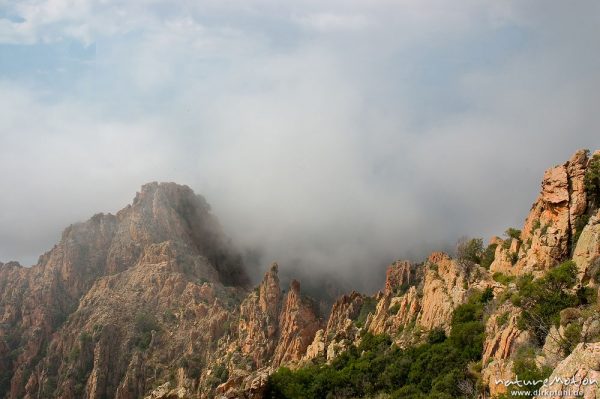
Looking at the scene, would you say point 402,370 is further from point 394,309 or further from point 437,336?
point 394,309

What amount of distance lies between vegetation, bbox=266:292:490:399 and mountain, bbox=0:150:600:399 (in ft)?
0.70

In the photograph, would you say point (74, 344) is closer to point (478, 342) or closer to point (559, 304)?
point (478, 342)

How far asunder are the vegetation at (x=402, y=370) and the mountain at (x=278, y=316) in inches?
8.4

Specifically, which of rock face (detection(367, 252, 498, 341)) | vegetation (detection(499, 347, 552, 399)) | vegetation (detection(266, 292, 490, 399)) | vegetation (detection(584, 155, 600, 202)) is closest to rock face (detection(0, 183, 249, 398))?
rock face (detection(367, 252, 498, 341))

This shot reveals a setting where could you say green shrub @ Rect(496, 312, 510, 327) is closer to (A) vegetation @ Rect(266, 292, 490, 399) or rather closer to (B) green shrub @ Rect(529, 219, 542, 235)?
(A) vegetation @ Rect(266, 292, 490, 399)

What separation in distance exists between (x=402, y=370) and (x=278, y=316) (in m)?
61.9

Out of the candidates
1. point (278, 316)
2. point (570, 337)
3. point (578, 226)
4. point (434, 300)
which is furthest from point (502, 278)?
point (278, 316)

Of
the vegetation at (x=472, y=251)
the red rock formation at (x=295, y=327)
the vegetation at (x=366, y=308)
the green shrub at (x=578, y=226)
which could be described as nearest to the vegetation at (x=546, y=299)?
the green shrub at (x=578, y=226)

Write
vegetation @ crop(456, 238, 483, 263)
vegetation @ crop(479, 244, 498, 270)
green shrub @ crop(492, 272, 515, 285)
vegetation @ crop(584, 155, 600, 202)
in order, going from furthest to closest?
1. vegetation @ crop(456, 238, 483, 263)
2. vegetation @ crop(479, 244, 498, 270)
3. green shrub @ crop(492, 272, 515, 285)
4. vegetation @ crop(584, 155, 600, 202)

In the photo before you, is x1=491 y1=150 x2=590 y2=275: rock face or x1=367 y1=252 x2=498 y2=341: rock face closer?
x1=491 y1=150 x2=590 y2=275: rock face

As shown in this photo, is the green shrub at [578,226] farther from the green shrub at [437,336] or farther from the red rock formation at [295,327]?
the red rock formation at [295,327]

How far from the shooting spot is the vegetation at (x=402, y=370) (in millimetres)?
59406

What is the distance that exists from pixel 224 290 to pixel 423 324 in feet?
301

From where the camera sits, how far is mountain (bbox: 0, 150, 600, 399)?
5200 cm
